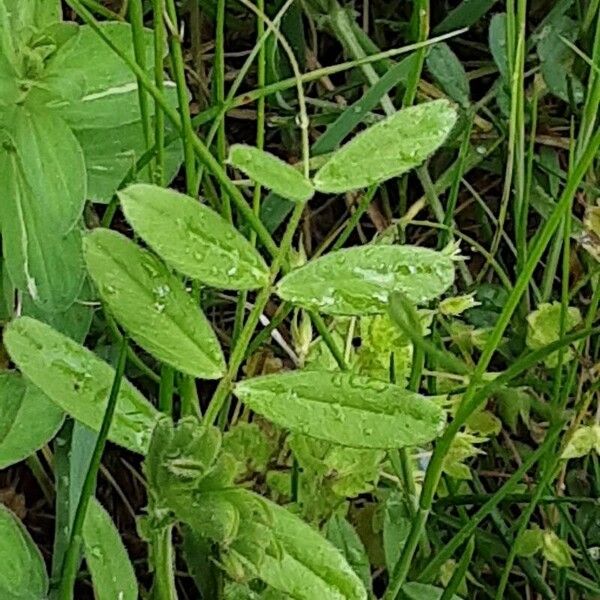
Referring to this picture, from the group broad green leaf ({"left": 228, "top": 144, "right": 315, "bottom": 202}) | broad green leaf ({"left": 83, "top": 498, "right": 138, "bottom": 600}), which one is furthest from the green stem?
broad green leaf ({"left": 228, "top": 144, "right": 315, "bottom": 202})

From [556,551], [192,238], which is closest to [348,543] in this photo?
[556,551]

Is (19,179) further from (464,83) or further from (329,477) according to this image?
(464,83)

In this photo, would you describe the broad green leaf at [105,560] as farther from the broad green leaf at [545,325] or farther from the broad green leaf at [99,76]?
the broad green leaf at [545,325]

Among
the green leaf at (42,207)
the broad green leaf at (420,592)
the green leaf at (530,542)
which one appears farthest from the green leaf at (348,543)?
the green leaf at (42,207)

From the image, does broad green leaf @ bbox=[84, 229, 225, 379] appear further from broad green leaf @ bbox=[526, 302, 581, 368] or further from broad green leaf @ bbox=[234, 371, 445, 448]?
broad green leaf @ bbox=[526, 302, 581, 368]

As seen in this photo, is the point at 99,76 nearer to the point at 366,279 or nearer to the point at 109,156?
the point at 109,156

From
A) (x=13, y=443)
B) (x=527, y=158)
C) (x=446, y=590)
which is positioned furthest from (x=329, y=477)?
(x=527, y=158)
